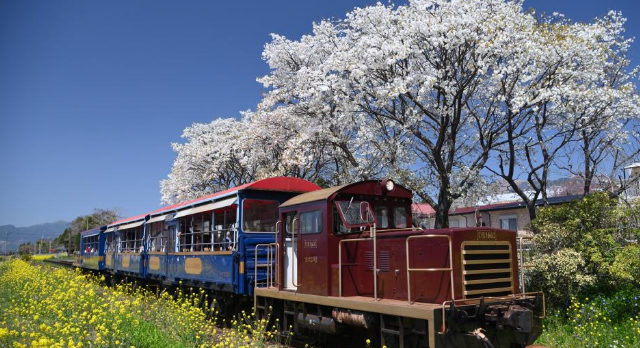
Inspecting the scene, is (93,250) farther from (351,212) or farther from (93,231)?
(351,212)

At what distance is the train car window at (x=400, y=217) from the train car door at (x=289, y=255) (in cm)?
200

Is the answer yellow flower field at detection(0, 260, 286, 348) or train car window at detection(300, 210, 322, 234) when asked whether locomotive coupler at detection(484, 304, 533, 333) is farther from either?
yellow flower field at detection(0, 260, 286, 348)

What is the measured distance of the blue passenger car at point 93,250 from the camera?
26.1m

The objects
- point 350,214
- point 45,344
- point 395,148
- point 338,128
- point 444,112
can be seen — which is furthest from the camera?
point 338,128

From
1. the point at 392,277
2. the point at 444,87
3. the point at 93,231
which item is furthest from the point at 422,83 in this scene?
the point at 93,231

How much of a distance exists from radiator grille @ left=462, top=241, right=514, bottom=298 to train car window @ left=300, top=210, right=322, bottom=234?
8.92 ft

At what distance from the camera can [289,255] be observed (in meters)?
10.3

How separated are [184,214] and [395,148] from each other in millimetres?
8040

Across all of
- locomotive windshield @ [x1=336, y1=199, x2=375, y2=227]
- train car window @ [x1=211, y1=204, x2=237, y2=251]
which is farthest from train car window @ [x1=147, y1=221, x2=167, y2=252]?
locomotive windshield @ [x1=336, y1=199, x2=375, y2=227]

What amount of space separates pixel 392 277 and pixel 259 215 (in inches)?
185

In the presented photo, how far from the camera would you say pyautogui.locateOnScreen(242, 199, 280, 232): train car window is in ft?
38.3

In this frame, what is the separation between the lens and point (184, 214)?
1413 centimetres

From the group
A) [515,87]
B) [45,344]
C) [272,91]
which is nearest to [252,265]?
[45,344]

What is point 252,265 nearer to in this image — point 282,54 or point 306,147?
point 306,147
